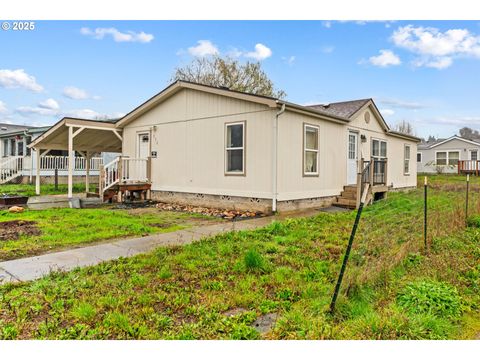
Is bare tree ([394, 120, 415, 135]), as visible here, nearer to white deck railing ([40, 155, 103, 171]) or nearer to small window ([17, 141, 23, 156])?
white deck railing ([40, 155, 103, 171])

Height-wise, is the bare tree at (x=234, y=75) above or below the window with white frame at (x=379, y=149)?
above

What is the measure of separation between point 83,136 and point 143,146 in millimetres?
2677

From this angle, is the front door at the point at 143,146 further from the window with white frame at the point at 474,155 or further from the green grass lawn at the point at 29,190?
the window with white frame at the point at 474,155

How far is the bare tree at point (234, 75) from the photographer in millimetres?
27781

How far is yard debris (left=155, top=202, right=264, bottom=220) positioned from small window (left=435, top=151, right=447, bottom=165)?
1315 inches

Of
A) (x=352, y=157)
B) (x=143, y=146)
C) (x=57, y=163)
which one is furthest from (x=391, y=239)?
(x=57, y=163)

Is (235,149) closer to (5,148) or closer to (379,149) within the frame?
(379,149)

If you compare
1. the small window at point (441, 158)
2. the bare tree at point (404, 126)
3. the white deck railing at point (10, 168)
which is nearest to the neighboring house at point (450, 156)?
the small window at point (441, 158)

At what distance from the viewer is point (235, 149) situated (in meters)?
10.2

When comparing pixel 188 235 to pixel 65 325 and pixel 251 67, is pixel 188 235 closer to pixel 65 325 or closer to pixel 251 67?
pixel 65 325

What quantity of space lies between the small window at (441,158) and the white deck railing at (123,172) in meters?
33.6

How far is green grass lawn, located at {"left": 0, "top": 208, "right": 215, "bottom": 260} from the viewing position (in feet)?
18.4

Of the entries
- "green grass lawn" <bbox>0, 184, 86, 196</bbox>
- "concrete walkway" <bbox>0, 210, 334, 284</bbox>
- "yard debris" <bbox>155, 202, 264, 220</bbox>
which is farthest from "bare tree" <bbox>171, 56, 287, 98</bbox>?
"concrete walkway" <bbox>0, 210, 334, 284</bbox>

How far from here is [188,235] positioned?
21.5 ft
